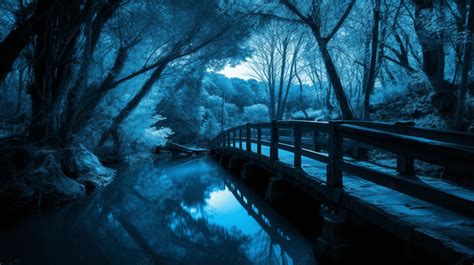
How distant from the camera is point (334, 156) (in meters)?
3.24

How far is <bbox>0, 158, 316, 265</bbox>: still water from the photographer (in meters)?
3.59

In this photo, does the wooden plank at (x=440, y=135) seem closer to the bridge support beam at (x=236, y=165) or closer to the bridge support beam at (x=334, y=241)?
the bridge support beam at (x=334, y=241)

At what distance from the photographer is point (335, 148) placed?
3234 mm

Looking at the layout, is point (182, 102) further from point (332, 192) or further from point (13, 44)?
point (332, 192)

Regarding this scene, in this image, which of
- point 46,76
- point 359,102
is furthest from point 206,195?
point 359,102

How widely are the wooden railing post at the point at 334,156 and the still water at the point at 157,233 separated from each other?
1.12 metres

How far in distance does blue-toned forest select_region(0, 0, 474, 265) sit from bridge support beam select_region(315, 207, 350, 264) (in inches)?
0.6

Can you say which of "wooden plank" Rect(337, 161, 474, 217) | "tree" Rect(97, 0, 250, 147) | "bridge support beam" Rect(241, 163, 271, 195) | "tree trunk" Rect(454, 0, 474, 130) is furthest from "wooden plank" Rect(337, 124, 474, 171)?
"tree" Rect(97, 0, 250, 147)

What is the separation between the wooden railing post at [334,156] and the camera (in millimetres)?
3223

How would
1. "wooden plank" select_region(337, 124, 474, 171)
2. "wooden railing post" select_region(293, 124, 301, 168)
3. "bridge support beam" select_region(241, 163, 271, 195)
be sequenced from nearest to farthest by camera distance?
"wooden plank" select_region(337, 124, 474, 171) → "wooden railing post" select_region(293, 124, 301, 168) → "bridge support beam" select_region(241, 163, 271, 195)

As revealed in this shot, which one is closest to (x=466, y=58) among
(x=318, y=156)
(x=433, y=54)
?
(x=433, y=54)

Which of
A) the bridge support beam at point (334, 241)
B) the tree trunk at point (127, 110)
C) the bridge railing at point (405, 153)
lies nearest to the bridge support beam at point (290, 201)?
the bridge railing at point (405, 153)

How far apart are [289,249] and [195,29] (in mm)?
6713

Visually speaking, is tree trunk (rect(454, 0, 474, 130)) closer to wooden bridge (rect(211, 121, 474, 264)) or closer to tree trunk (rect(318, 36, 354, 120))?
tree trunk (rect(318, 36, 354, 120))
